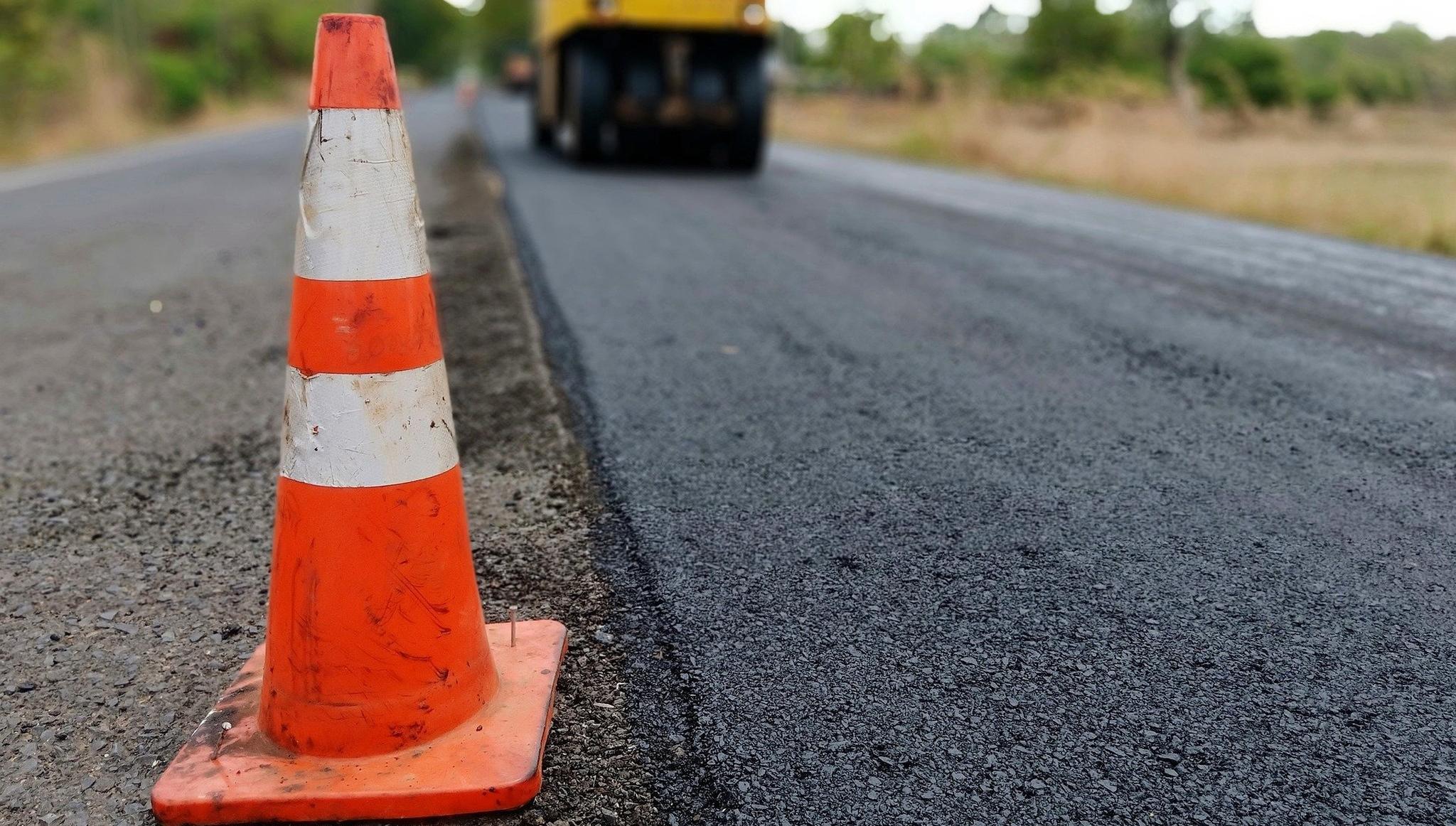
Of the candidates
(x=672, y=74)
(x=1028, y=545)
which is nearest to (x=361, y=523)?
(x=1028, y=545)

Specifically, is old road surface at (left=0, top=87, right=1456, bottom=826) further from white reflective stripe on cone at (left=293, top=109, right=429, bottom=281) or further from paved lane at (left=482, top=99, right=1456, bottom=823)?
white reflective stripe on cone at (left=293, top=109, right=429, bottom=281)

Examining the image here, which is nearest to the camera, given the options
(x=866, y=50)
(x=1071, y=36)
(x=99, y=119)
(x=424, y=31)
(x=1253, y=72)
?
(x=99, y=119)

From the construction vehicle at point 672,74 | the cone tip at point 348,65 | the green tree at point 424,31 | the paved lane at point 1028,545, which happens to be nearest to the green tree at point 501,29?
the green tree at point 424,31

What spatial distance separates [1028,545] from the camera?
2402mm

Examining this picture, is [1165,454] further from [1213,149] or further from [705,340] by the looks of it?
[1213,149]

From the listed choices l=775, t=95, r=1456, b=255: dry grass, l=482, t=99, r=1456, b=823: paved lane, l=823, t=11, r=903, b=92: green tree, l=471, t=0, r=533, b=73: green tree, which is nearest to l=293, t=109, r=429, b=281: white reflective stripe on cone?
l=482, t=99, r=1456, b=823: paved lane

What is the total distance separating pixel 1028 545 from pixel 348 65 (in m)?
1.66

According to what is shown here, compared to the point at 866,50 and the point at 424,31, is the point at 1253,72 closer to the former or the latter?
the point at 866,50

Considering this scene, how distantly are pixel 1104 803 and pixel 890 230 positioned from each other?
20.5 ft

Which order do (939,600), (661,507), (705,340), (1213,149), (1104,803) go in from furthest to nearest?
(1213,149) → (705,340) → (661,507) → (939,600) → (1104,803)

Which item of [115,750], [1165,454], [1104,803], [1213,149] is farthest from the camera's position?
[1213,149]

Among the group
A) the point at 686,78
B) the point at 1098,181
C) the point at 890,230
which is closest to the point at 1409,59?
the point at 1098,181

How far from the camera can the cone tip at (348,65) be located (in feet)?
5.39

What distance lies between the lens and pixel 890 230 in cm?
750
